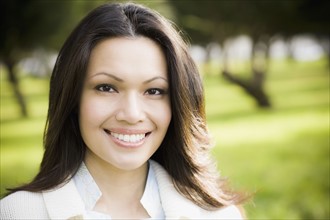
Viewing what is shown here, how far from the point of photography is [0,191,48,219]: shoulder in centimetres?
193

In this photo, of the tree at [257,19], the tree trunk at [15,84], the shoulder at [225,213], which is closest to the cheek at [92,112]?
the shoulder at [225,213]

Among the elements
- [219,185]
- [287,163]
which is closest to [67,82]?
[219,185]

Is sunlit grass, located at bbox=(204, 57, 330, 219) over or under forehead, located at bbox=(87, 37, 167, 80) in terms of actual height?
under

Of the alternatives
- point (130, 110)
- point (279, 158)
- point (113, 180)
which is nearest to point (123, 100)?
point (130, 110)

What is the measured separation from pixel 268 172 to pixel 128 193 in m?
5.86

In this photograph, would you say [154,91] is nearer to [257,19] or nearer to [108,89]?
[108,89]

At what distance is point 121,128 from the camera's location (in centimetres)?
195

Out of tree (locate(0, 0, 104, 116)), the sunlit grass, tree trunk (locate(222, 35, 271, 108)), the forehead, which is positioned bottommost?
the sunlit grass

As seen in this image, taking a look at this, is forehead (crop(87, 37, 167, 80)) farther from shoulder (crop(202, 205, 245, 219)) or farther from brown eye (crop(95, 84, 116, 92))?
shoulder (crop(202, 205, 245, 219))

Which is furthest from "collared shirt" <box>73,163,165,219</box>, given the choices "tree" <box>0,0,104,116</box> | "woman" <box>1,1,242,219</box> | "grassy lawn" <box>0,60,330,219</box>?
"tree" <box>0,0,104,116</box>

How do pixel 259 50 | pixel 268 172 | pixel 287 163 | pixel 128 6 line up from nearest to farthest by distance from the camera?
pixel 128 6
pixel 268 172
pixel 287 163
pixel 259 50

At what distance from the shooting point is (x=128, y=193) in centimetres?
217

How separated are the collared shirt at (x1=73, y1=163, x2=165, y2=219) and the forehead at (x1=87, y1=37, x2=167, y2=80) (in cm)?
46

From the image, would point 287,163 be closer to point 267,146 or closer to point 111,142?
point 267,146
